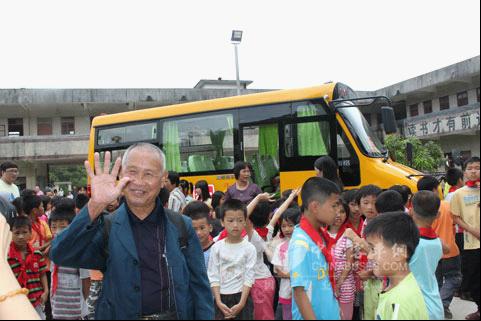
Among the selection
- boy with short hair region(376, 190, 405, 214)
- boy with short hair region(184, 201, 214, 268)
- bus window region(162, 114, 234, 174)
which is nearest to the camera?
boy with short hair region(376, 190, 405, 214)

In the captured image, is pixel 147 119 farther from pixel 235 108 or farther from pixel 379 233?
pixel 379 233

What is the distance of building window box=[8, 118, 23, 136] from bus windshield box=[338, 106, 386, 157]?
20684 mm

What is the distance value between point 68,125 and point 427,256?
24026 mm

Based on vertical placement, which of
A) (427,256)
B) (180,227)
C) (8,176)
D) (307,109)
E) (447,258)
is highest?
(307,109)

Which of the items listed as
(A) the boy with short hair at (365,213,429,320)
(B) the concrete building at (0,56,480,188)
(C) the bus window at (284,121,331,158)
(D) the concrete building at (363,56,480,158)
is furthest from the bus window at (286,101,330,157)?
(B) the concrete building at (0,56,480,188)

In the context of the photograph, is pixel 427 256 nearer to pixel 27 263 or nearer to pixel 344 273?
pixel 344 273

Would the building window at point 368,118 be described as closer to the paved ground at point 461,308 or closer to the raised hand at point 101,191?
the paved ground at point 461,308

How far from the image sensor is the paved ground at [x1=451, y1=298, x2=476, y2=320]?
15.5 feet

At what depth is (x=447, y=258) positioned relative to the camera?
15.7ft

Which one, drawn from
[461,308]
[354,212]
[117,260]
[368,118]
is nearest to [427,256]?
[354,212]

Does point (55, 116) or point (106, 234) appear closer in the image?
point (106, 234)

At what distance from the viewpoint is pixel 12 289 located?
172 cm

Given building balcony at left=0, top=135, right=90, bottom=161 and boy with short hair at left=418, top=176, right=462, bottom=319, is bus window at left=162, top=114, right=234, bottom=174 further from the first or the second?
building balcony at left=0, top=135, right=90, bottom=161

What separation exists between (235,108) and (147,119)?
2165 mm
